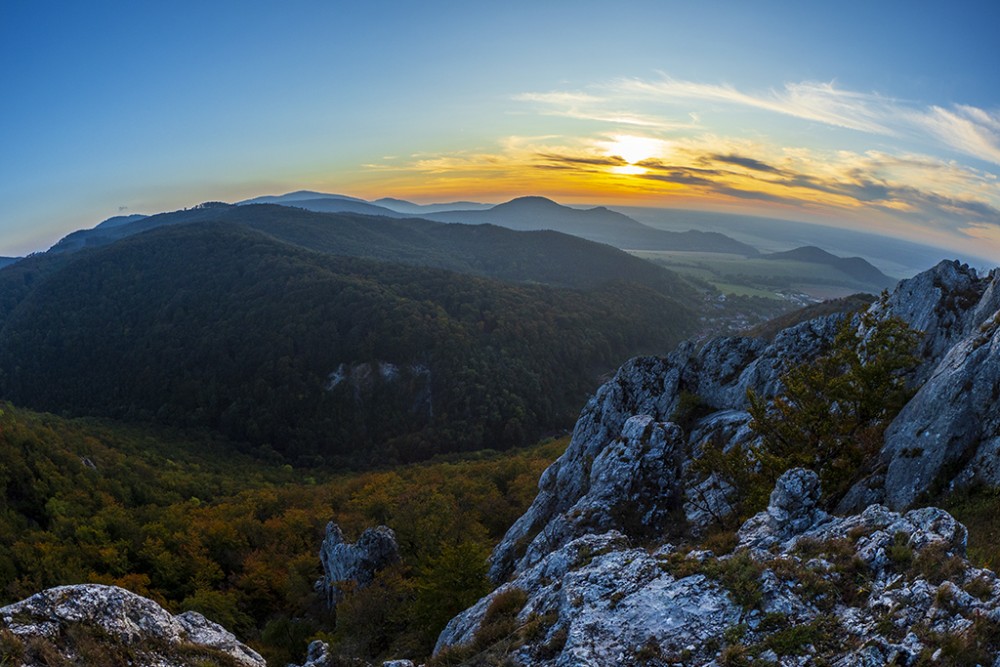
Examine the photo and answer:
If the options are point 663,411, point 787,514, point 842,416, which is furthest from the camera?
point 663,411

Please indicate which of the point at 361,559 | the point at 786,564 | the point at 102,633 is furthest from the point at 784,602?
the point at 361,559

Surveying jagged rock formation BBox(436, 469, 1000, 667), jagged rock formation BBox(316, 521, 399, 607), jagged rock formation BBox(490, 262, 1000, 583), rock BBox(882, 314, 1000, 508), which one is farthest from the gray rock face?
jagged rock formation BBox(316, 521, 399, 607)

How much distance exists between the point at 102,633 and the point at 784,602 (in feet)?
69.3

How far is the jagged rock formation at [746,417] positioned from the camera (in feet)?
64.3

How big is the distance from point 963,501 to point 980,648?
39.1ft

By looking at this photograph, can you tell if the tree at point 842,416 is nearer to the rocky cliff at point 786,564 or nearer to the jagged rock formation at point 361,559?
the rocky cliff at point 786,564

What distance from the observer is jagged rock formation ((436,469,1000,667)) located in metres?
10.4

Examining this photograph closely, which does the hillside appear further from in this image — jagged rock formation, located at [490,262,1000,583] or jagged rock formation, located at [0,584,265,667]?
jagged rock formation, located at [490,262,1000,583]

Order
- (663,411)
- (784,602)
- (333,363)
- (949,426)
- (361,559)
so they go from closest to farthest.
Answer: (784,602)
(949,426)
(361,559)
(663,411)
(333,363)

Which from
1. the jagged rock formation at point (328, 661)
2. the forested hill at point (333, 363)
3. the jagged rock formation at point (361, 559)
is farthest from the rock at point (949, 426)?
the forested hill at point (333, 363)

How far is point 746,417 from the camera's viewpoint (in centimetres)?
3453

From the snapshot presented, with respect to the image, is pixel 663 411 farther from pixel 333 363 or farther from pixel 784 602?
pixel 333 363

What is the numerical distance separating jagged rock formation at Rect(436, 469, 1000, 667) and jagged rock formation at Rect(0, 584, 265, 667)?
9.84 metres

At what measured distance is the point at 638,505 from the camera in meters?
26.6
